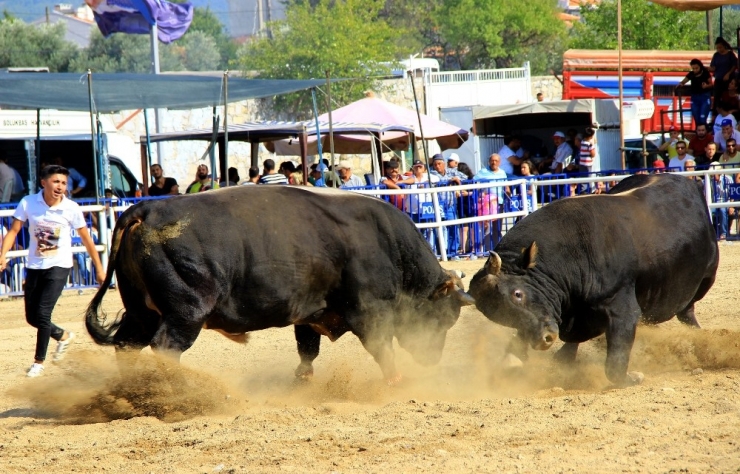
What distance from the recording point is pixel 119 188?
1805 centimetres

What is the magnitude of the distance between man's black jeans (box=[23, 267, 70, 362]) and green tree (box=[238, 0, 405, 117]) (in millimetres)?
33883

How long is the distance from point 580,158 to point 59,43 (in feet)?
141

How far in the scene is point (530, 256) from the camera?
6855mm

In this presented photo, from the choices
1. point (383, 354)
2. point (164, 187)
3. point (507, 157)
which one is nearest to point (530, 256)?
point (383, 354)

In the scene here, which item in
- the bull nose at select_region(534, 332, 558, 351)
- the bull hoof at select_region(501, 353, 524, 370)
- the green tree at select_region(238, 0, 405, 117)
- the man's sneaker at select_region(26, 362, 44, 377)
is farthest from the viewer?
the green tree at select_region(238, 0, 405, 117)

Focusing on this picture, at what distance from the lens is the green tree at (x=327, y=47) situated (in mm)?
45572

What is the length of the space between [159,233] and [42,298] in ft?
6.42

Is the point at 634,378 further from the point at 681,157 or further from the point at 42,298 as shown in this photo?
the point at 681,157

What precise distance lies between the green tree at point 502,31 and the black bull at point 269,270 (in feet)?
165

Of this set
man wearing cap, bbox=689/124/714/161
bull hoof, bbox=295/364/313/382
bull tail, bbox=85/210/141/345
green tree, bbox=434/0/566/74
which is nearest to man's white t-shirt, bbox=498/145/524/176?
man wearing cap, bbox=689/124/714/161

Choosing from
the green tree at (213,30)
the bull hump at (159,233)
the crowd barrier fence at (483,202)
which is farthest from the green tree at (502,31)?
the green tree at (213,30)

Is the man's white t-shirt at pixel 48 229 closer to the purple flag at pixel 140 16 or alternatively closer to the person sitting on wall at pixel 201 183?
the person sitting on wall at pixel 201 183

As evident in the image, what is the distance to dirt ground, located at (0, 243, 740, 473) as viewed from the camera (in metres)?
5.11

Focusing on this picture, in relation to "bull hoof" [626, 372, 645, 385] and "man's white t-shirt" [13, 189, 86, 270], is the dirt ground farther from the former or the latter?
"man's white t-shirt" [13, 189, 86, 270]
